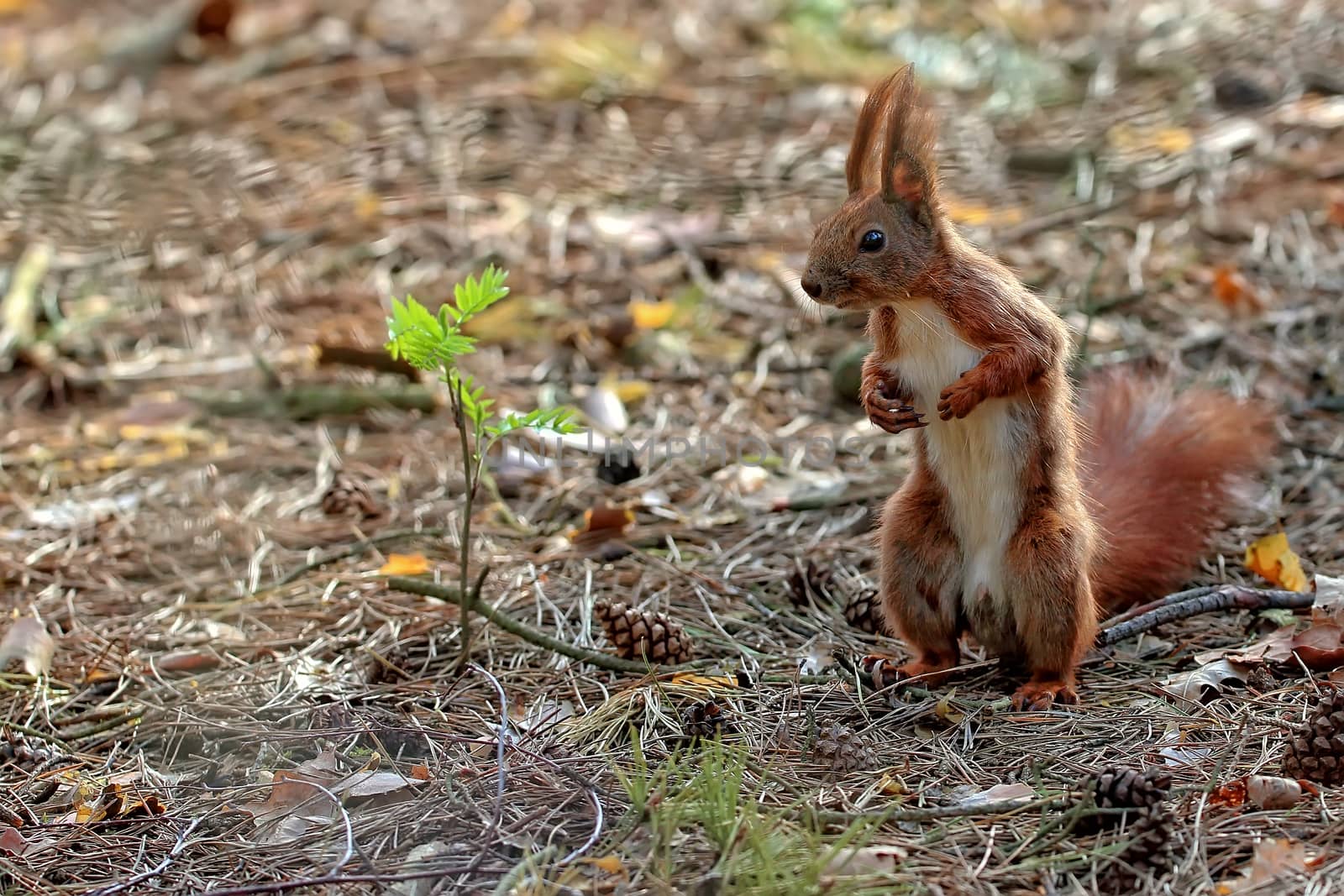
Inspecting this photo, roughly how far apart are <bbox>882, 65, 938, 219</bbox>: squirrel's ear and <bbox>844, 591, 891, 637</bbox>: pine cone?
2.57 ft

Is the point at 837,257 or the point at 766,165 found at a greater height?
the point at 837,257

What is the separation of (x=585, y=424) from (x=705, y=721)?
1.50 metres

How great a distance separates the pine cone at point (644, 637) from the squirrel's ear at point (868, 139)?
0.86 m

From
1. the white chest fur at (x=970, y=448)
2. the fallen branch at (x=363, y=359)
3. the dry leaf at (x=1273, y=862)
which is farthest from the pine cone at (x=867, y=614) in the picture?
the fallen branch at (x=363, y=359)

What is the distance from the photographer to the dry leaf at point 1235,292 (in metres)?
4.08

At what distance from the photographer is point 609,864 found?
197cm

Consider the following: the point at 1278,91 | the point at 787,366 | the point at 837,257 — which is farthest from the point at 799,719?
the point at 1278,91

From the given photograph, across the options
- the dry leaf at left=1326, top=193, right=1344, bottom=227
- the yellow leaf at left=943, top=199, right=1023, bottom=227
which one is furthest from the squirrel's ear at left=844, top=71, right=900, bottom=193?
the dry leaf at left=1326, top=193, right=1344, bottom=227

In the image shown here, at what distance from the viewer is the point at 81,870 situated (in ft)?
7.04

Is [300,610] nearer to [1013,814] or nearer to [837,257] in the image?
[837,257]

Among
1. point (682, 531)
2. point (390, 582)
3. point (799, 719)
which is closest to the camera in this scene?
point (799, 719)

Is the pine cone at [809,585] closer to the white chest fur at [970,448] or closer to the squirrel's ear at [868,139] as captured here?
the white chest fur at [970,448]

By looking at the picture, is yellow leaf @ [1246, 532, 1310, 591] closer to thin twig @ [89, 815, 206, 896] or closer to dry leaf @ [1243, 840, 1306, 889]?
dry leaf @ [1243, 840, 1306, 889]

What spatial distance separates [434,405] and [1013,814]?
92.2 inches
